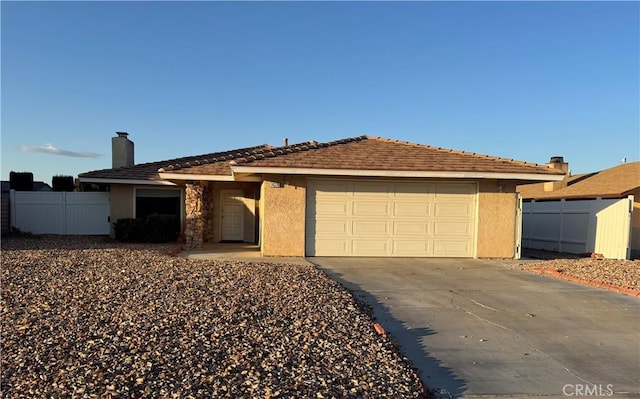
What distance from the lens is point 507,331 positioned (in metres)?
5.98

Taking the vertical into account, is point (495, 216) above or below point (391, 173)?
below

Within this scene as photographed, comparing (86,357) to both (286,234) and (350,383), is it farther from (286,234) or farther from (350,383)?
(286,234)

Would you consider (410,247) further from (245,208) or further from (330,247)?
(245,208)

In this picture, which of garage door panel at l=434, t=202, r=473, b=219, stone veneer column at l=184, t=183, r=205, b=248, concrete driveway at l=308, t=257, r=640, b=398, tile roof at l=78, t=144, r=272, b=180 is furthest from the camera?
tile roof at l=78, t=144, r=272, b=180

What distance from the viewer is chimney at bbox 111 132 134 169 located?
2070 centimetres

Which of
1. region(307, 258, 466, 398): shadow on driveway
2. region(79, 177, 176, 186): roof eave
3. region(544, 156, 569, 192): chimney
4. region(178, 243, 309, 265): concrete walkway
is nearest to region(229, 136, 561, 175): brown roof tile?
region(178, 243, 309, 265): concrete walkway

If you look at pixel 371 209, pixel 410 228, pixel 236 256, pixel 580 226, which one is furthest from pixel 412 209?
pixel 580 226

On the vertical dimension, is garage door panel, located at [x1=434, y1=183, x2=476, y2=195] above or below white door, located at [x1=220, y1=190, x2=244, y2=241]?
above

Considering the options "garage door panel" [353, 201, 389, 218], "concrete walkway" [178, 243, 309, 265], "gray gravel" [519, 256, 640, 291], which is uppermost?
"garage door panel" [353, 201, 389, 218]

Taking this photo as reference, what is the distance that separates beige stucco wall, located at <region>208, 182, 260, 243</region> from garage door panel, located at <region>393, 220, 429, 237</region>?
6.64m

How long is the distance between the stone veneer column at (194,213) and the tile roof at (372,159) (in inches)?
23.0

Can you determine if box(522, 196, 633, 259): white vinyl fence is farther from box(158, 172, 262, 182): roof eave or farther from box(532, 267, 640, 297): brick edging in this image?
box(158, 172, 262, 182): roof eave

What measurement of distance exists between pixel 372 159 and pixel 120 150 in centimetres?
1353

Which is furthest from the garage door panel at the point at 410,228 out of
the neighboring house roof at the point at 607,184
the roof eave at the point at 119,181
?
the neighboring house roof at the point at 607,184
